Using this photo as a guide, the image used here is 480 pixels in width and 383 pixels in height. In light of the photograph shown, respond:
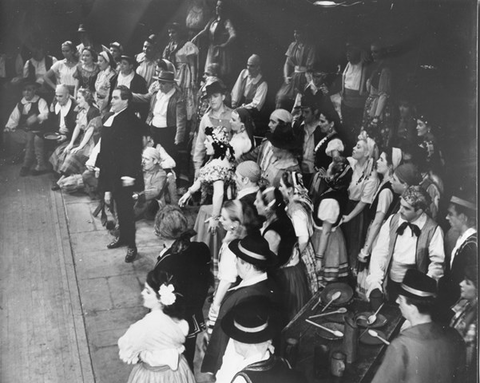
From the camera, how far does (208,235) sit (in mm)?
5227

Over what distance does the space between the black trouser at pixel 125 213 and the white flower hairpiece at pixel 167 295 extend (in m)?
0.47

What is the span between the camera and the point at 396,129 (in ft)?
17.7

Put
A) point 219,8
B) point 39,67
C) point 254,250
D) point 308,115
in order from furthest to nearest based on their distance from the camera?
1. point 308,115
2. point 219,8
3. point 39,67
4. point 254,250

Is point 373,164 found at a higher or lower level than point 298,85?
lower

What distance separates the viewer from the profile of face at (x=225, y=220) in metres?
5.23

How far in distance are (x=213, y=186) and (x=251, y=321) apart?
1.06m

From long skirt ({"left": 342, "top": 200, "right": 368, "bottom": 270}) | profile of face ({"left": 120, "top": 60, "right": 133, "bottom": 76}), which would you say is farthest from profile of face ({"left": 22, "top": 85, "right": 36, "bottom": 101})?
long skirt ({"left": 342, "top": 200, "right": 368, "bottom": 270})

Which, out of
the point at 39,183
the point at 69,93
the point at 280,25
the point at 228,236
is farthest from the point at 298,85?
the point at 39,183

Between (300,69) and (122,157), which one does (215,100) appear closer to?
(300,69)

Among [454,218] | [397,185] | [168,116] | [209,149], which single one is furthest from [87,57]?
[454,218]

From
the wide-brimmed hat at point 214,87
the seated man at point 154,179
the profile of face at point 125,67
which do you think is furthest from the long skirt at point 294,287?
the profile of face at point 125,67

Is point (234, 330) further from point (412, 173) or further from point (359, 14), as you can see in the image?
point (359, 14)

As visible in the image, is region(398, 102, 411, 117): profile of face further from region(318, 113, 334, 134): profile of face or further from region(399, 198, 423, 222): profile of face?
region(399, 198, 423, 222): profile of face

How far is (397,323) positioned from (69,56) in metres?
3.10
